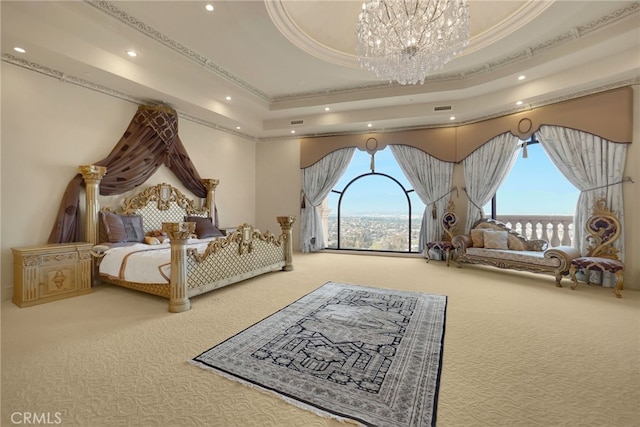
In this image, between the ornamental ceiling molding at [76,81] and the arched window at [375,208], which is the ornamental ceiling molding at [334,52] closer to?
the ornamental ceiling molding at [76,81]

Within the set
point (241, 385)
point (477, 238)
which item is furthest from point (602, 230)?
point (241, 385)

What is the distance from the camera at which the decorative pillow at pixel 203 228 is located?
5078mm

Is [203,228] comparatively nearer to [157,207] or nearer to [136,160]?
[157,207]

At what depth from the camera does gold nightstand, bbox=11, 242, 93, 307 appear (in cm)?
311

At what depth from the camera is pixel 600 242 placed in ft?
13.5

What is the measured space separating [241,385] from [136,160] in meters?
4.18

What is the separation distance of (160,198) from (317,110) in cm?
360

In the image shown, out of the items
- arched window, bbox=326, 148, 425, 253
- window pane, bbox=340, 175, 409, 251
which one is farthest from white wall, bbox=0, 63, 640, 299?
window pane, bbox=340, 175, 409, 251

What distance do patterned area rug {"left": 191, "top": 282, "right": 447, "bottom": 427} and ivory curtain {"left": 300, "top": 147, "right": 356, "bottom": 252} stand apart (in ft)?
12.3

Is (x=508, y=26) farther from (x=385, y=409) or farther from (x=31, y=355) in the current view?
(x=31, y=355)

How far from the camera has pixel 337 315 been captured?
2941mm

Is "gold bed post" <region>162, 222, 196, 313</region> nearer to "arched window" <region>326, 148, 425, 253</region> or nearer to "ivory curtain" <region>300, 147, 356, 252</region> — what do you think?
"ivory curtain" <region>300, 147, 356, 252</region>

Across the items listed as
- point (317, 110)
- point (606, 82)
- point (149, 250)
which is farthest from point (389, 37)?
point (149, 250)

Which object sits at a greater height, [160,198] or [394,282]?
[160,198]
